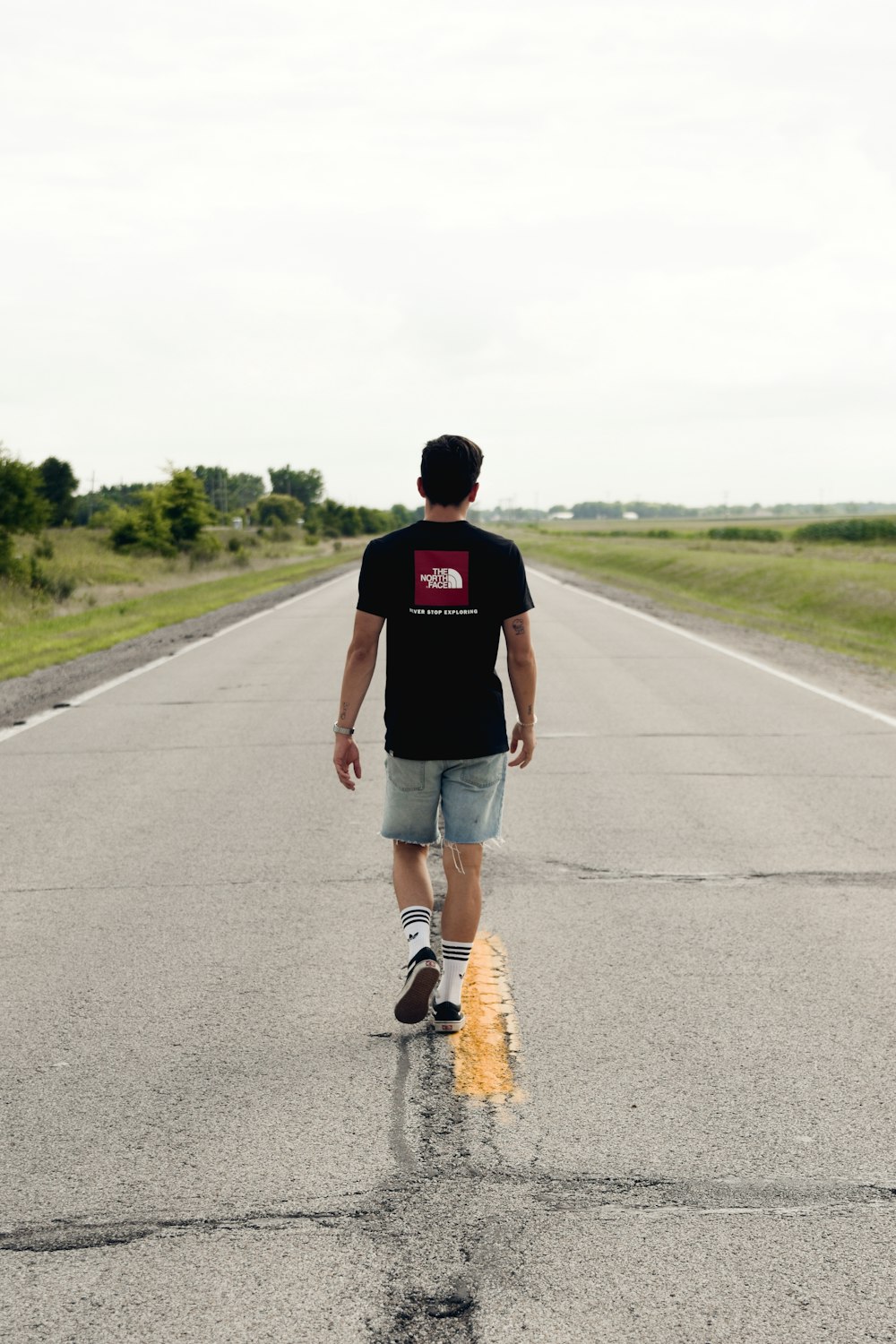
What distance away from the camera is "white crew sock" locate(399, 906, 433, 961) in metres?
4.52

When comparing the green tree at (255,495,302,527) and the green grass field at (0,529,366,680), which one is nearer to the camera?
the green grass field at (0,529,366,680)

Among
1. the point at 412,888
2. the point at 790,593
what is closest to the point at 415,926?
the point at 412,888

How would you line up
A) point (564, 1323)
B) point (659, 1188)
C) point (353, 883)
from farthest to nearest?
point (353, 883) → point (659, 1188) → point (564, 1323)

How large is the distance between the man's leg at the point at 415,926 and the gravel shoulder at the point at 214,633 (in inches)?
327

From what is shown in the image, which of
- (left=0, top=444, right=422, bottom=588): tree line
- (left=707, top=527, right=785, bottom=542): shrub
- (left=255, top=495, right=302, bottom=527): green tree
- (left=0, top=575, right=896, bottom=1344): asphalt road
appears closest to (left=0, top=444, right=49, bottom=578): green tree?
(left=0, top=444, right=422, bottom=588): tree line

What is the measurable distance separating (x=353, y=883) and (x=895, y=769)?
475 cm

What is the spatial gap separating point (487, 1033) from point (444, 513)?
181cm

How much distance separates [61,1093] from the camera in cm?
405

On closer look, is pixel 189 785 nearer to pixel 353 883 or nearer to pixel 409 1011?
pixel 353 883

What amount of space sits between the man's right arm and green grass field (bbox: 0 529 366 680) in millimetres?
12114

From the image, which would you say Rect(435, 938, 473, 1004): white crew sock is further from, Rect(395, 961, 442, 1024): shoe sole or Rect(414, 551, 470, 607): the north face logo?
Rect(414, 551, 470, 607): the north face logo

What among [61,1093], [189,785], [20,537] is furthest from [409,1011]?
[20,537]

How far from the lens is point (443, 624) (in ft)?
14.5

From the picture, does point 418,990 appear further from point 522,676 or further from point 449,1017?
point 522,676
